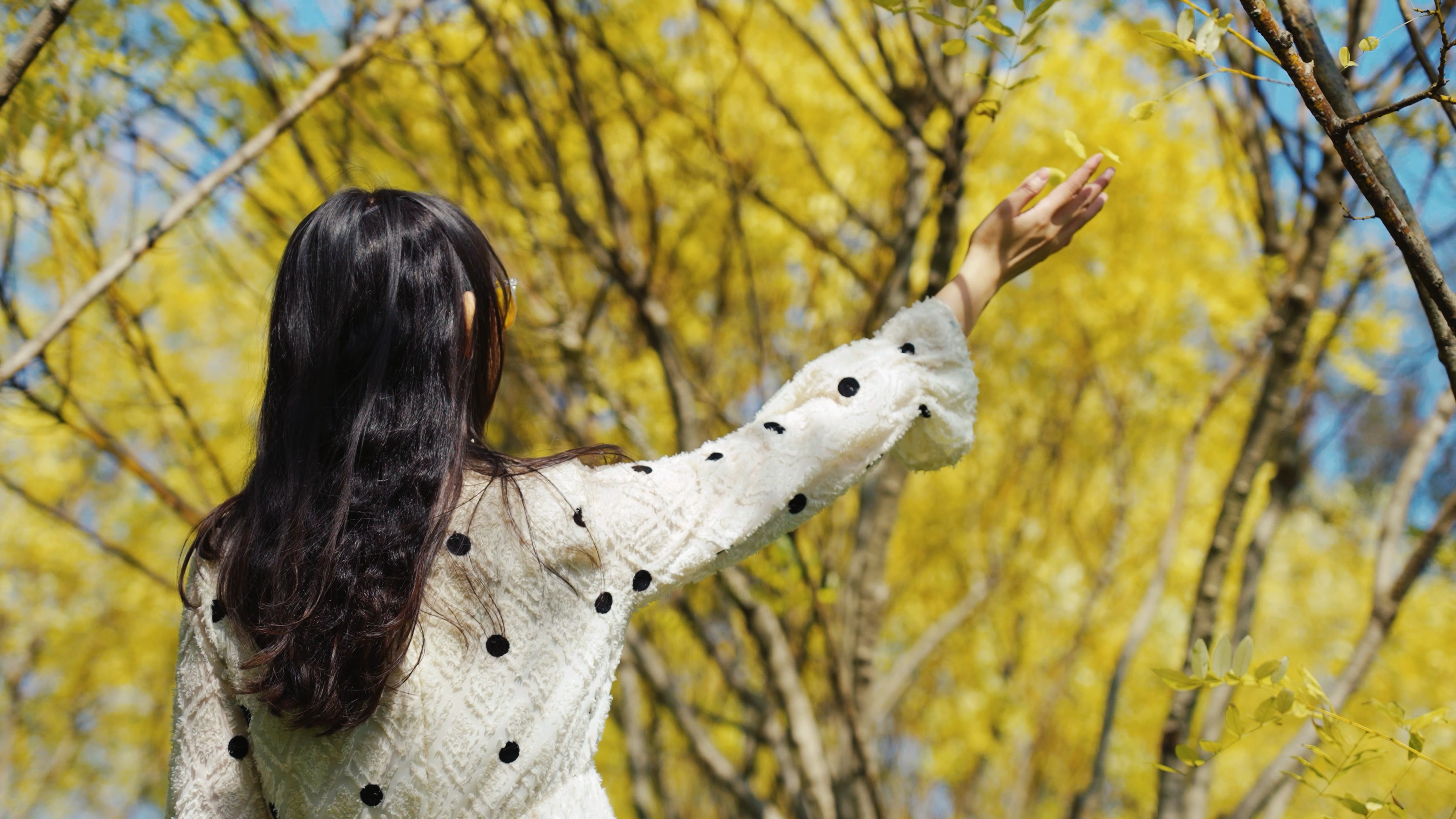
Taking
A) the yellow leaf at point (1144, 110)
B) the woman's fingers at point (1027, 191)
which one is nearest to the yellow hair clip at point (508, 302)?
the woman's fingers at point (1027, 191)

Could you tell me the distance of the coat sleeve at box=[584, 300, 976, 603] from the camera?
0.82 m

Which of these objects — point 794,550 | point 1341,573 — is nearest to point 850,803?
point 794,550

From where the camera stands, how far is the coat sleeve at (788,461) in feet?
2.68

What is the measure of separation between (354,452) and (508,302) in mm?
208

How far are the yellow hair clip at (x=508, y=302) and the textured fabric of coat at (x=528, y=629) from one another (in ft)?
0.54

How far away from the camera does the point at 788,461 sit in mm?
820

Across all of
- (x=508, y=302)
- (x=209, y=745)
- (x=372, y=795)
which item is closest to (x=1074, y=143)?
(x=508, y=302)

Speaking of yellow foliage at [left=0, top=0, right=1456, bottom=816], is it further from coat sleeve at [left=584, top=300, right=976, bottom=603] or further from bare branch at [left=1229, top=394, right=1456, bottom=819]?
coat sleeve at [left=584, top=300, right=976, bottom=603]

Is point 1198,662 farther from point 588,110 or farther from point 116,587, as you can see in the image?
point 116,587

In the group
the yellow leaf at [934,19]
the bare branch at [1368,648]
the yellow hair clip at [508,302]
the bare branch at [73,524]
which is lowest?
the bare branch at [1368,648]

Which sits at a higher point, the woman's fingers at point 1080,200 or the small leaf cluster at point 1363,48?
the woman's fingers at point 1080,200

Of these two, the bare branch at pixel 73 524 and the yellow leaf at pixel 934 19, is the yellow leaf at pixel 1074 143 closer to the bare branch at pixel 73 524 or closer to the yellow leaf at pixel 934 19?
the yellow leaf at pixel 934 19

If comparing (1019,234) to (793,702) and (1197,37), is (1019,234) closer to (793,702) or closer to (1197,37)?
(1197,37)

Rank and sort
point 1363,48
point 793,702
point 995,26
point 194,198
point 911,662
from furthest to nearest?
point 911,662
point 793,702
point 194,198
point 995,26
point 1363,48
